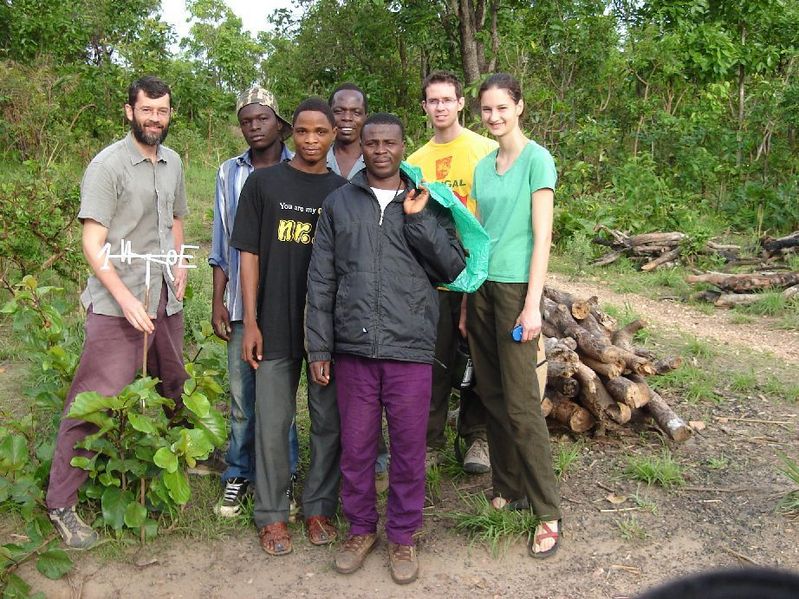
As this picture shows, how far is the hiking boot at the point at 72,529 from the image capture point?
134 inches

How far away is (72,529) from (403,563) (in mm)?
1443

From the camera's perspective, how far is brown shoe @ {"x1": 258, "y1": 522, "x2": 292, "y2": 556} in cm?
347

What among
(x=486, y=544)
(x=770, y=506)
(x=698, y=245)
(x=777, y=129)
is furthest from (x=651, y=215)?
(x=486, y=544)

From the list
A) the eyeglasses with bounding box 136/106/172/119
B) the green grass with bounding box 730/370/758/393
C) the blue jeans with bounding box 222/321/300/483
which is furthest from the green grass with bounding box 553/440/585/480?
the eyeglasses with bounding box 136/106/172/119

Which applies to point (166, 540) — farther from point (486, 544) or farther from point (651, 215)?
point (651, 215)

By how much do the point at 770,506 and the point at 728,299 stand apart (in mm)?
4142

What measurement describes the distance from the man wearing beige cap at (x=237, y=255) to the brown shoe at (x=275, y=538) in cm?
28

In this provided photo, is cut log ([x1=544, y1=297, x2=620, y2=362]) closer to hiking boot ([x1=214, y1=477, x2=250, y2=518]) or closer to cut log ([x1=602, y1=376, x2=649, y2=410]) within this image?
cut log ([x1=602, y1=376, x2=649, y2=410])

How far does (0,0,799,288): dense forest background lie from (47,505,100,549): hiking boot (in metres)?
7.23

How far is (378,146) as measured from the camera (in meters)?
3.17

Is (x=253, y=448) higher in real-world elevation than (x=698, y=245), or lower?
lower

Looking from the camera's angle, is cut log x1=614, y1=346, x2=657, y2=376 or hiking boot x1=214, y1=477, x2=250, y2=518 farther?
cut log x1=614, y1=346, x2=657, y2=376

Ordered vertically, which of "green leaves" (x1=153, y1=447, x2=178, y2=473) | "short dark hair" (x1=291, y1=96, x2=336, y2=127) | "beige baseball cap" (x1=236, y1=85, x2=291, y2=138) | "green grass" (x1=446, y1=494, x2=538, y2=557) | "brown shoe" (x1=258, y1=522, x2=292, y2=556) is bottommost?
"brown shoe" (x1=258, y1=522, x2=292, y2=556)

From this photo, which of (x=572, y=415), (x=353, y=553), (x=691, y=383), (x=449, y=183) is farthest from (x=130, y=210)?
(x=691, y=383)
